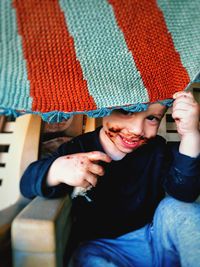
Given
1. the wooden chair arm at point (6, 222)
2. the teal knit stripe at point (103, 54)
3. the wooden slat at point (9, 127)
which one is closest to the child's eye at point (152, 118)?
the teal knit stripe at point (103, 54)

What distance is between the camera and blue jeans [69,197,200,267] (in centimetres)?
49

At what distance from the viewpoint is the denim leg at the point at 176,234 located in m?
0.48

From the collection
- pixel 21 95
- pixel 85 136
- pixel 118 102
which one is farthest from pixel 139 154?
pixel 21 95

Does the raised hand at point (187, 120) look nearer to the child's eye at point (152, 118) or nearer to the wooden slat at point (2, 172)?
the child's eye at point (152, 118)

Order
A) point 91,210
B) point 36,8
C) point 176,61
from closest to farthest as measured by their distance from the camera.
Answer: point 36,8, point 176,61, point 91,210

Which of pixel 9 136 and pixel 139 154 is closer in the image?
pixel 139 154

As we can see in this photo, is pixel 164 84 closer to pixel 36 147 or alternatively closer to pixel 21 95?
pixel 21 95

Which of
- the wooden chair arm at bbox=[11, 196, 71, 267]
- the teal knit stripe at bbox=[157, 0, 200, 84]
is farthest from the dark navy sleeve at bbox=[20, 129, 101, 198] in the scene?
the teal knit stripe at bbox=[157, 0, 200, 84]

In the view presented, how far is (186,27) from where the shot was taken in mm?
461

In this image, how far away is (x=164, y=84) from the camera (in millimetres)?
510

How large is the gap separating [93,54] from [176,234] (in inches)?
15.1

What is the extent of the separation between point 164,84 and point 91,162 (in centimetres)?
21

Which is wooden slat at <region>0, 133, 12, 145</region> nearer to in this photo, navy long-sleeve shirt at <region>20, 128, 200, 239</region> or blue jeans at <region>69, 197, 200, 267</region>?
navy long-sleeve shirt at <region>20, 128, 200, 239</region>

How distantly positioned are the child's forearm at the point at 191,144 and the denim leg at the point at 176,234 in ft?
0.35
